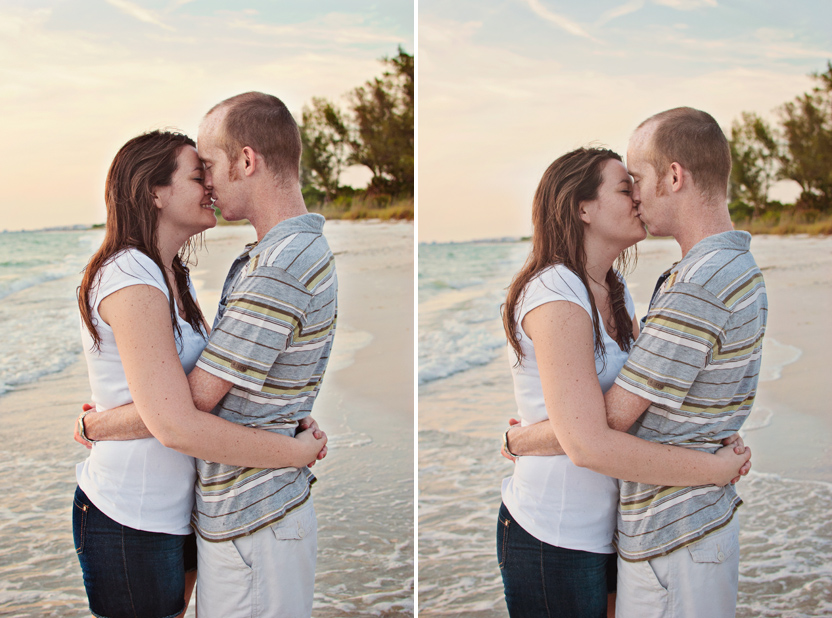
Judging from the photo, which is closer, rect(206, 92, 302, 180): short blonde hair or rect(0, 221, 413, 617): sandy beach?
rect(206, 92, 302, 180): short blonde hair

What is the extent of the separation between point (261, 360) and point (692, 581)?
2.78ft

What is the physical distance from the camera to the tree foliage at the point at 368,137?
435 inches

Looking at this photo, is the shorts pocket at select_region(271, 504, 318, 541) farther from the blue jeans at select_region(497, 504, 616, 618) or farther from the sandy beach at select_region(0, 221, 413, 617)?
the sandy beach at select_region(0, 221, 413, 617)

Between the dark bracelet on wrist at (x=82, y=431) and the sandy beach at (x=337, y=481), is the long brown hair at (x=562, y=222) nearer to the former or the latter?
the dark bracelet on wrist at (x=82, y=431)

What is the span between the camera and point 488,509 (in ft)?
13.5

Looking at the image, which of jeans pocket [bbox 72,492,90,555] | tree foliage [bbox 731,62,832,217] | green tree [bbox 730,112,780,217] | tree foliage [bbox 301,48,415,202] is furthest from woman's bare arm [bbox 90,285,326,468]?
green tree [bbox 730,112,780,217]

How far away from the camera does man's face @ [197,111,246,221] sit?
52.6 inches

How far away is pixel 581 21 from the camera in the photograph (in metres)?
14.0

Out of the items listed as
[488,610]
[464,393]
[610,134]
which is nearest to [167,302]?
[488,610]

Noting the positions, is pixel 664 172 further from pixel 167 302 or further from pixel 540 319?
pixel 167 302

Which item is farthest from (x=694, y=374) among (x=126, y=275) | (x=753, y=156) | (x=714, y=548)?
(x=753, y=156)

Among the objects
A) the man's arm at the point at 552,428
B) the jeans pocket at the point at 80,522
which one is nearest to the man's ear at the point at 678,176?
the man's arm at the point at 552,428

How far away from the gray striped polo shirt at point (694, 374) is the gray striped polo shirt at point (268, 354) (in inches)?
22.3

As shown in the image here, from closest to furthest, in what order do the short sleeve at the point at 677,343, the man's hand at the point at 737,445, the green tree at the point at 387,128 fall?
the short sleeve at the point at 677,343
the man's hand at the point at 737,445
the green tree at the point at 387,128
